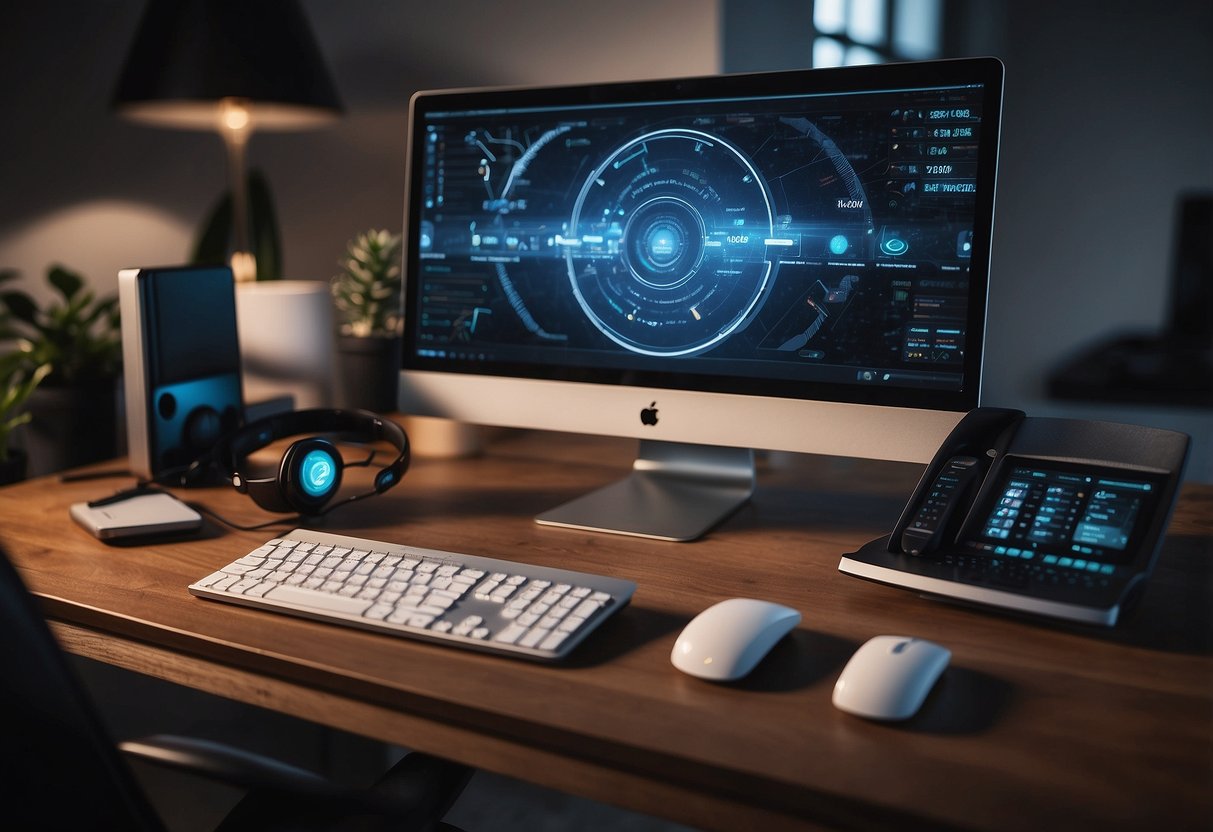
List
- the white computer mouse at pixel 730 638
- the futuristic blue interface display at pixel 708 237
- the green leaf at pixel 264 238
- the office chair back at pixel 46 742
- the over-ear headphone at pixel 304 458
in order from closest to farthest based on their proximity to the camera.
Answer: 1. the office chair back at pixel 46 742
2. the white computer mouse at pixel 730 638
3. the futuristic blue interface display at pixel 708 237
4. the over-ear headphone at pixel 304 458
5. the green leaf at pixel 264 238

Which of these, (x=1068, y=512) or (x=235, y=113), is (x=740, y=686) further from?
(x=235, y=113)

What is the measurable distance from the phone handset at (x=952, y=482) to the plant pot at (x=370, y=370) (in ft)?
2.88

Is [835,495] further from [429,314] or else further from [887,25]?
[887,25]

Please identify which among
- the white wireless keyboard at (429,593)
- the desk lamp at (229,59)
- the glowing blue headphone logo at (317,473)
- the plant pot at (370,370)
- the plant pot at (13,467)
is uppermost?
the desk lamp at (229,59)

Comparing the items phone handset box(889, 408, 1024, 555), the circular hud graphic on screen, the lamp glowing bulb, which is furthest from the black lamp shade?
phone handset box(889, 408, 1024, 555)


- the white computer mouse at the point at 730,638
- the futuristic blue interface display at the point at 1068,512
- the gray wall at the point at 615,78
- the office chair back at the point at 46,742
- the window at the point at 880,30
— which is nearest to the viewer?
the office chair back at the point at 46,742

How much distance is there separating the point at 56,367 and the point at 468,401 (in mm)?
811

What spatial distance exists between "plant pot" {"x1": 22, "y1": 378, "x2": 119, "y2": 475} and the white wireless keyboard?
78 centimetres

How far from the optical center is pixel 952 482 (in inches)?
36.1

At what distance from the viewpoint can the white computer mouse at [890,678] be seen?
25.7 inches

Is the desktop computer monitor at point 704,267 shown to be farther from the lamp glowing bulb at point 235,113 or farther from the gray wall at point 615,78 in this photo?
the lamp glowing bulb at point 235,113

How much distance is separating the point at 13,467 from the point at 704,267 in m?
1.15

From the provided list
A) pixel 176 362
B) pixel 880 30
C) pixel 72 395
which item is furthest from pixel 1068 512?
pixel 880 30

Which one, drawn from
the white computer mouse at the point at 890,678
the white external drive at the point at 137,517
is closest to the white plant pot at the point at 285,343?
the white external drive at the point at 137,517
